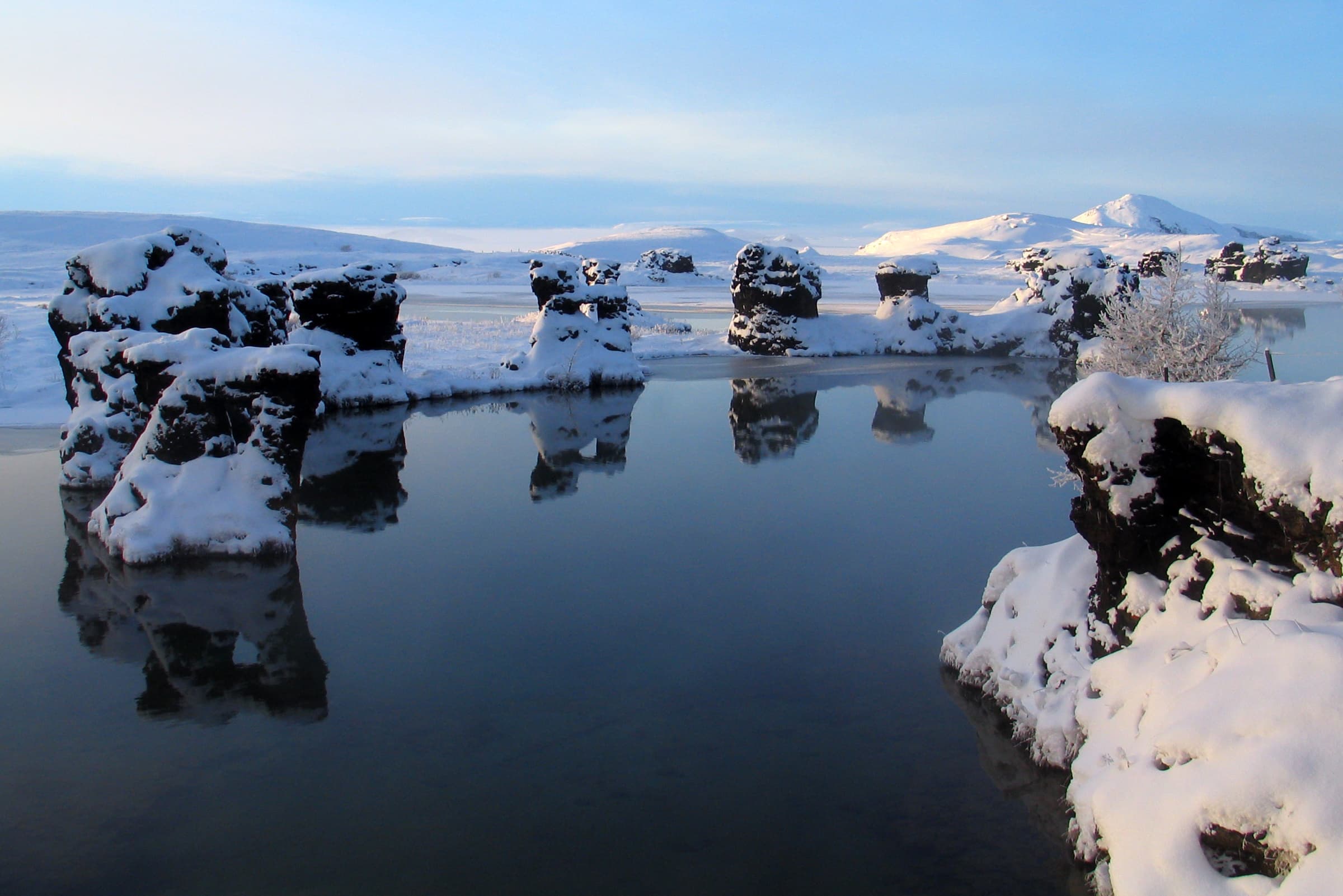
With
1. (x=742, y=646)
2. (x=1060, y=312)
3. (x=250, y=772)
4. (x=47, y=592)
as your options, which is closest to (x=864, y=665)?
(x=742, y=646)

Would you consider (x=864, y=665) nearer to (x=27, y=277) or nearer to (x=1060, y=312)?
(x=1060, y=312)

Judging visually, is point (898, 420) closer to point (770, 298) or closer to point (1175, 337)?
point (1175, 337)

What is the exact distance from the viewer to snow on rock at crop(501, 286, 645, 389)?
100 ft

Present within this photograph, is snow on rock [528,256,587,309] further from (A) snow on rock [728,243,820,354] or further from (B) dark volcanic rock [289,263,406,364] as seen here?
(A) snow on rock [728,243,820,354]

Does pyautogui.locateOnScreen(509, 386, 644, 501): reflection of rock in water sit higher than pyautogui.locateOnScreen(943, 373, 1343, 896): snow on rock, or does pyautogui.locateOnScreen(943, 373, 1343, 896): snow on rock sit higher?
pyautogui.locateOnScreen(943, 373, 1343, 896): snow on rock

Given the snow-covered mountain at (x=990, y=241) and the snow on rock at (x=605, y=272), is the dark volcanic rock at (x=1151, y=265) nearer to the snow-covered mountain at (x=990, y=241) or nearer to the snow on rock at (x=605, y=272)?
the snow on rock at (x=605, y=272)

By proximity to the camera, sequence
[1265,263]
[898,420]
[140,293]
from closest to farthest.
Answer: [140,293] → [898,420] → [1265,263]

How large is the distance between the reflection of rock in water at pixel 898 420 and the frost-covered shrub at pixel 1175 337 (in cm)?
442

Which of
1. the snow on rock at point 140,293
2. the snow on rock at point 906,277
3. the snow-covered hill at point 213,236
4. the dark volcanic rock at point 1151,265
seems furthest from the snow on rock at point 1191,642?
the snow-covered hill at point 213,236

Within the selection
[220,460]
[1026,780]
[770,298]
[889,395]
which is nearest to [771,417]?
[889,395]

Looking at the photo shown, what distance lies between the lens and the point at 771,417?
25328 mm

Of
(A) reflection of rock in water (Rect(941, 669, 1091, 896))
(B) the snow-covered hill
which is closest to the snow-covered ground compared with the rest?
(B) the snow-covered hill

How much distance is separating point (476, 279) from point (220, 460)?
82.4m

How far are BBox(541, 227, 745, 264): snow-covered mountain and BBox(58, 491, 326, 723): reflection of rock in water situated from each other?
10757cm
